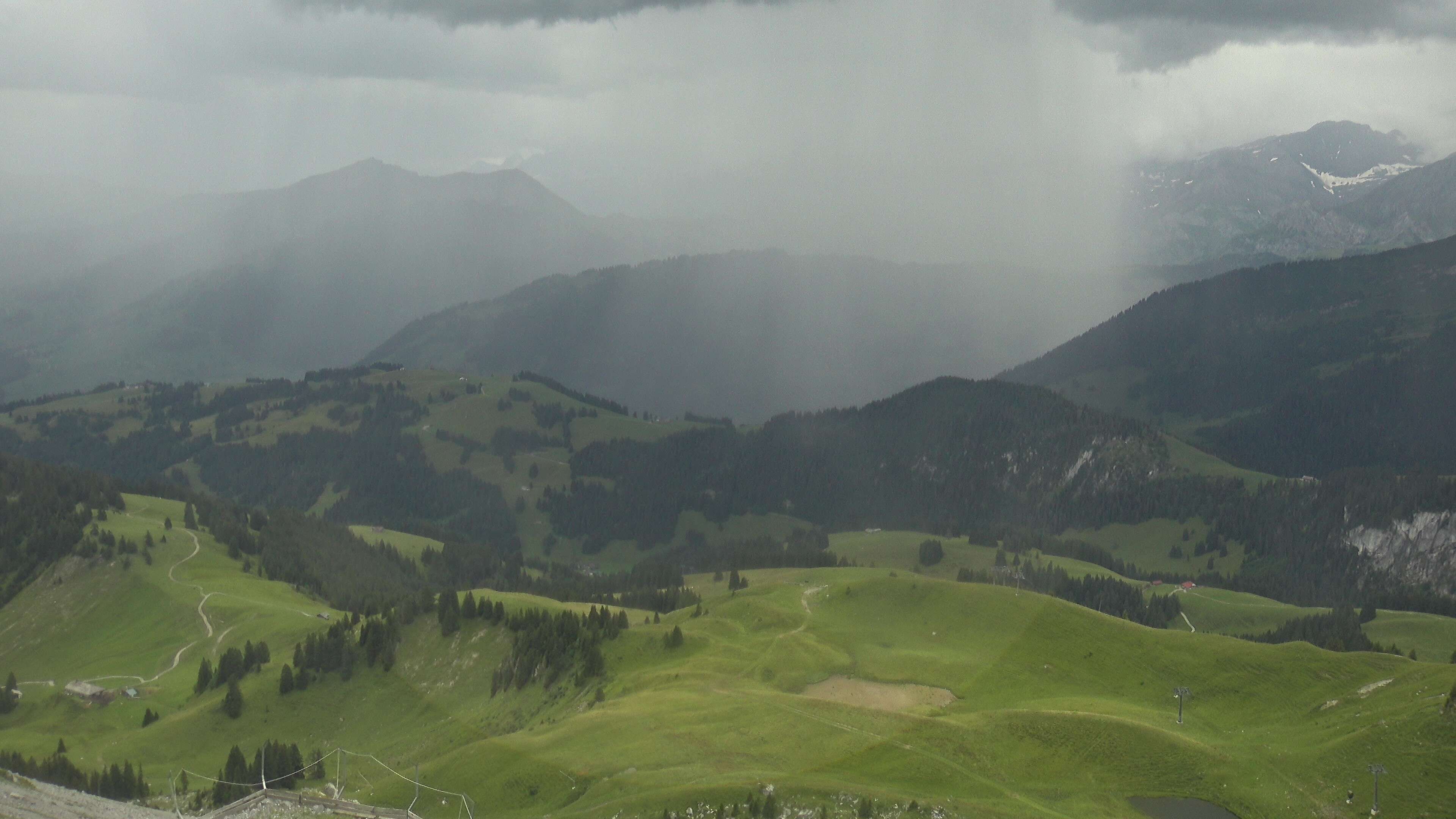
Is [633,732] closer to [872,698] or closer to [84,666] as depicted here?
[872,698]

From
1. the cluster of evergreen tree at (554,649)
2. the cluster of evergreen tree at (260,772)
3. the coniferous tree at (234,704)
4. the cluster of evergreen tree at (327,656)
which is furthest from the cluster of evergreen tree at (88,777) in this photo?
the cluster of evergreen tree at (554,649)

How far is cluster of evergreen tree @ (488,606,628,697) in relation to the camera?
138125 mm

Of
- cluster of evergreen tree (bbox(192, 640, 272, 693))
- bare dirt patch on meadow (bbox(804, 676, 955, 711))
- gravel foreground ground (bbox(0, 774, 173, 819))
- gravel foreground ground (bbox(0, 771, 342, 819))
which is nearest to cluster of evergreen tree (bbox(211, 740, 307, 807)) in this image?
gravel foreground ground (bbox(0, 771, 342, 819))

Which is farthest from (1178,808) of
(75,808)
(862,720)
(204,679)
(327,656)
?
(204,679)

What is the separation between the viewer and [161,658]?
190000mm

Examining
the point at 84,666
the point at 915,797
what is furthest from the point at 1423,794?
the point at 84,666

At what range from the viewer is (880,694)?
12294 centimetres

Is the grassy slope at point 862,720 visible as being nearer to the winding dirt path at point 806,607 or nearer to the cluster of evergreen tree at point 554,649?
the winding dirt path at point 806,607

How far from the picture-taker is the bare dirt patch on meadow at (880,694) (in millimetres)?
117875

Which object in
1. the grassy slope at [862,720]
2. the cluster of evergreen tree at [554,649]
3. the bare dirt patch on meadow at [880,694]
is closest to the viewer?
the grassy slope at [862,720]

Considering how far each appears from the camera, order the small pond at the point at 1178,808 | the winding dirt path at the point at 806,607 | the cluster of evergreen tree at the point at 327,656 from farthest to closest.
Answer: the cluster of evergreen tree at the point at 327,656 < the winding dirt path at the point at 806,607 < the small pond at the point at 1178,808

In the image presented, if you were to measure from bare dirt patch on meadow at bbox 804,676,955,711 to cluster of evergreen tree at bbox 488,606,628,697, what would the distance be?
2652 centimetres

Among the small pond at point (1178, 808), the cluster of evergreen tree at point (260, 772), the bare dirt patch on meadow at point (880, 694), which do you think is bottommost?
the cluster of evergreen tree at point (260, 772)

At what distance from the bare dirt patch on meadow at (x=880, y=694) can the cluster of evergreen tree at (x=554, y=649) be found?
26515mm
